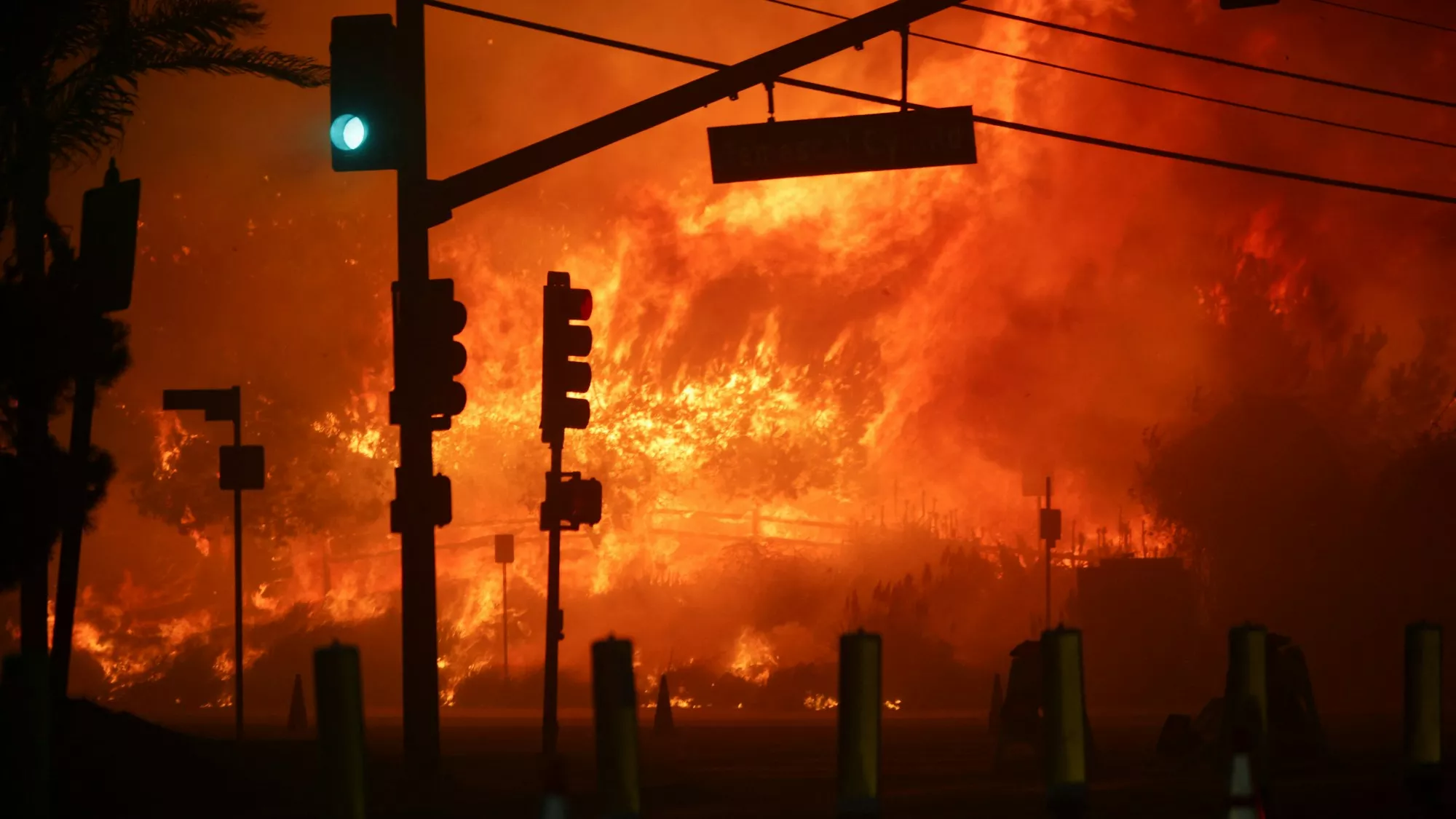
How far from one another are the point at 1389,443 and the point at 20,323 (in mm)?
34245

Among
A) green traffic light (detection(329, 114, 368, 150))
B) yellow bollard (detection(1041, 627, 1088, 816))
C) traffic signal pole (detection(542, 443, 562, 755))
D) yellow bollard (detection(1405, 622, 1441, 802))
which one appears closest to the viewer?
yellow bollard (detection(1041, 627, 1088, 816))

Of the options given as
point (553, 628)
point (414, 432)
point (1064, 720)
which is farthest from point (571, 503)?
point (1064, 720)

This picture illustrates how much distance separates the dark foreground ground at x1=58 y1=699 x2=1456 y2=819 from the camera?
12.9 m

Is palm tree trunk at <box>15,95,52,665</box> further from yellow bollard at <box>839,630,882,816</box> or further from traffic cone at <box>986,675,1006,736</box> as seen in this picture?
traffic cone at <box>986,675,1006,736</box>

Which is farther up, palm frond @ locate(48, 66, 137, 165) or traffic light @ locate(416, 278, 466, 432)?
palm frond @ locate(48, 66, 137, 165)

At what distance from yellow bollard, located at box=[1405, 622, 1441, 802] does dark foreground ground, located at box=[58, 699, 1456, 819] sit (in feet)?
0.91

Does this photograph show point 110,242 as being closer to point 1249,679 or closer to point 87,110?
point 87,110


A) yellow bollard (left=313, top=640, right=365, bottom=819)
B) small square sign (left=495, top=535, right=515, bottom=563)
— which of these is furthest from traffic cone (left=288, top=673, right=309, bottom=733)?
yellow bollard (left=313, top=640, right=365, bottom=819)

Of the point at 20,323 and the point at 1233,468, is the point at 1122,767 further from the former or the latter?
the point at 1233,468

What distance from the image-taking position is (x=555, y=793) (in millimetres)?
8070

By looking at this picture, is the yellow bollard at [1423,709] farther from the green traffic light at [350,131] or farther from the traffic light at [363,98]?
the green traffic light at [350,131]

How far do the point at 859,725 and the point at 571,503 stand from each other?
9575 mm

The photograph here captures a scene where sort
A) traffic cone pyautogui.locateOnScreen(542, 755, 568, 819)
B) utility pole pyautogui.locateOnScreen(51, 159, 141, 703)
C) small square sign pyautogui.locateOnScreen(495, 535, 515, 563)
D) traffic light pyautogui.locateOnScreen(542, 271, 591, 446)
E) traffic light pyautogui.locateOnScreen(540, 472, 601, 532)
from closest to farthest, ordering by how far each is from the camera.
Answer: traffic cone pyautogui.locateOnScreen(542, 755, 568, 819) → utility pole pyautogui.locateOnScreen(51, 159, 141, 703) → traffic light pyautogui.locateOnScreen(542, 271, 591, 446) → traffic light pyautogui.locateOnScreen(540, 472, 601, 532) → small square sign pyautogui.locateOnScreen(495, 535, 515, 563)

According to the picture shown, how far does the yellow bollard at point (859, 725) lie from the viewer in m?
9.93
